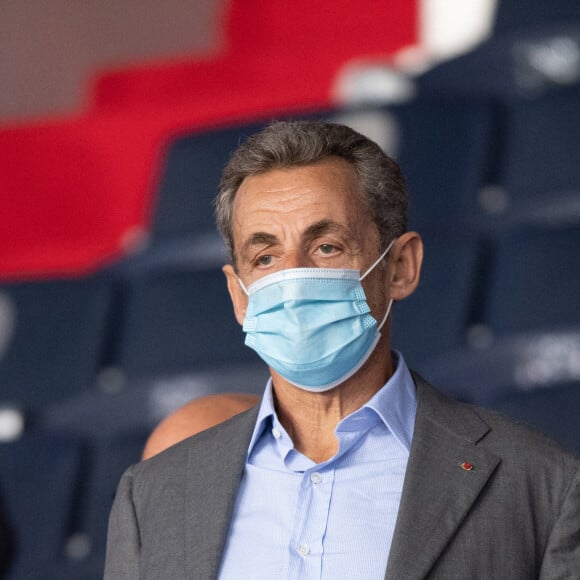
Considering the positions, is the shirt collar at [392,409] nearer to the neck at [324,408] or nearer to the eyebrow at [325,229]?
the neck at [324,408]

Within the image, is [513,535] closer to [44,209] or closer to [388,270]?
[388,270]

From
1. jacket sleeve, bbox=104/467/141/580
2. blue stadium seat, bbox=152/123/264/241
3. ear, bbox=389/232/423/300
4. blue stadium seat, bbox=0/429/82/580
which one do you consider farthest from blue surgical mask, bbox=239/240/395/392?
blue stadium seat, bbox=152/123/264/241

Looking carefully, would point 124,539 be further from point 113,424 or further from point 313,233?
point 113,424

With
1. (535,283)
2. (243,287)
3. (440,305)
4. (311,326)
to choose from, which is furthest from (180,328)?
(311,326)

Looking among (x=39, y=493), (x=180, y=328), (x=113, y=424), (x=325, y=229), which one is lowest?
(x=39, y=493)

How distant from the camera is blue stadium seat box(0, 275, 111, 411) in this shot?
2934mm

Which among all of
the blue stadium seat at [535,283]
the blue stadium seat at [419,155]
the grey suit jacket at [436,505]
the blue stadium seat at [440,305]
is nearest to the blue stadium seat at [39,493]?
the blue stadium seat at [419,155]

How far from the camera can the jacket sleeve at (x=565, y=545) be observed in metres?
1.36

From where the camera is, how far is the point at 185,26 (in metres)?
4.49

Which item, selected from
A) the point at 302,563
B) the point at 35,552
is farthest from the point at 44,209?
the point at 302,563

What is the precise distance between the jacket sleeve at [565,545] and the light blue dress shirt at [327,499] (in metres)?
0.18

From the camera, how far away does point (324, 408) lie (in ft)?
5.14

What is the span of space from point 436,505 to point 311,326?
28 cm

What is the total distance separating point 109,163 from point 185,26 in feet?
3.82
